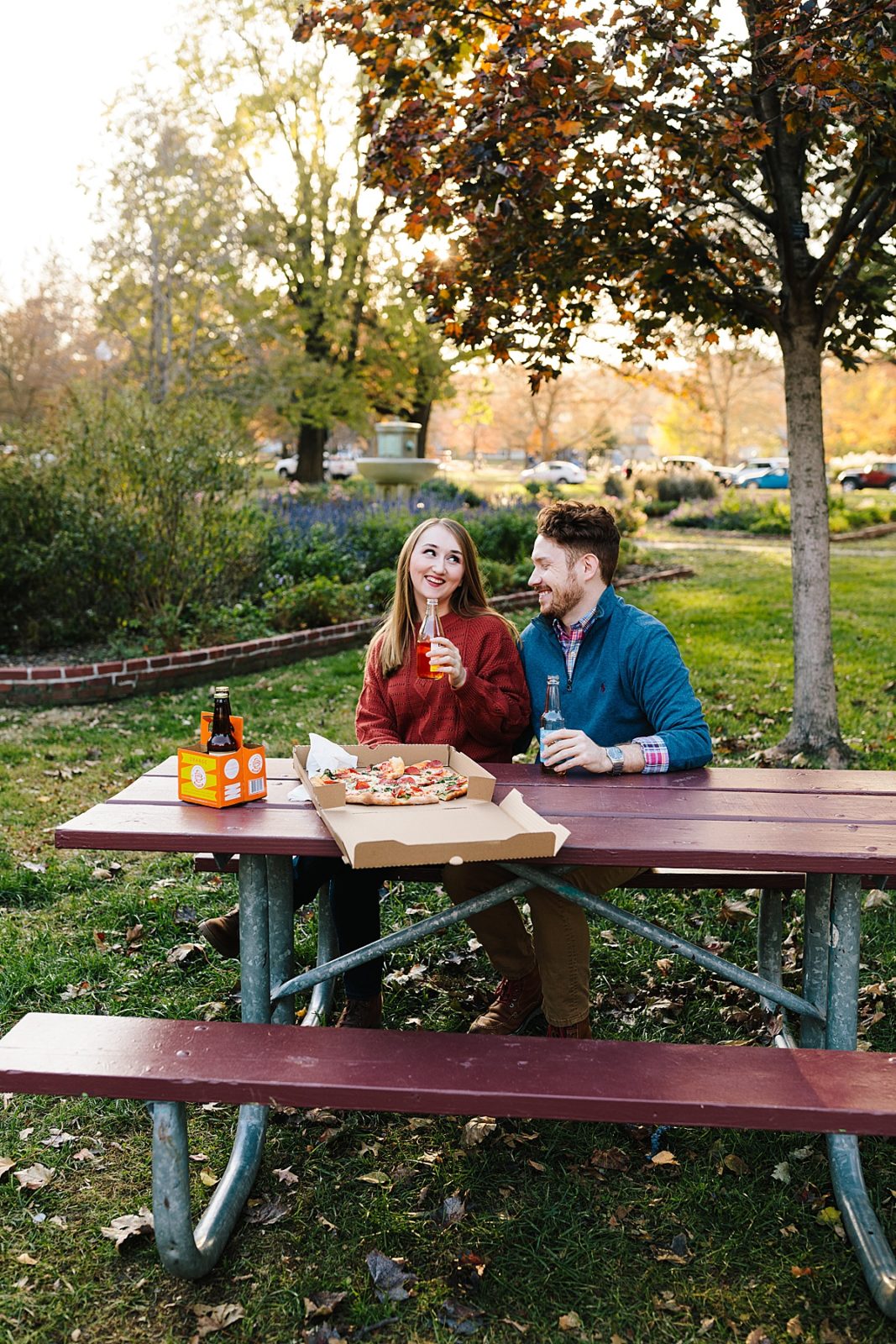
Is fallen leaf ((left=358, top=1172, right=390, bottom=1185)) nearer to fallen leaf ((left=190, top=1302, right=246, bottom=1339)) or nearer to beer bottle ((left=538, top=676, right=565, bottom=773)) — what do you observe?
fallen leaf ((left=190, top=1302, right=246, bottom=1339))

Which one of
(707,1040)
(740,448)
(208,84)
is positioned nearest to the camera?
(707,1040)

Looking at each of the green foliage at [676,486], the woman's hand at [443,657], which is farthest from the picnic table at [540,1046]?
the green foliage at [676,486]

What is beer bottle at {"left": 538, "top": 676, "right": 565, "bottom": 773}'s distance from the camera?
9.95 feet

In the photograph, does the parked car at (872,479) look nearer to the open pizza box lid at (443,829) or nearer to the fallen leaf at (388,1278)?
the open pizza box lid at (443,829)

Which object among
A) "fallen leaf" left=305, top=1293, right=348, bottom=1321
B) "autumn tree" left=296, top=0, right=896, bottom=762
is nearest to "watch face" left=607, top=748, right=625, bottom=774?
"fallen leaf" left=305, top=1293, right=348, bottom=1321

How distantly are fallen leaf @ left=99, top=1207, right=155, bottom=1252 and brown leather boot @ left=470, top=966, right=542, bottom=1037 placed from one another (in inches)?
41.6

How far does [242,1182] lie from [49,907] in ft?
6.24

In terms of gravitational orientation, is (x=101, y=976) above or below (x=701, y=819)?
below

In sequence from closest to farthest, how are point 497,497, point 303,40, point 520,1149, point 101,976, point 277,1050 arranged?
point 277,1050 < point 520,1149 < point 101,976 < point 303,40 < point 497,497

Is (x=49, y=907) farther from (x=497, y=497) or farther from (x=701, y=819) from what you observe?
(x=497, y=497)

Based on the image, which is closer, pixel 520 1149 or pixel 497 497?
pixel 520 1149

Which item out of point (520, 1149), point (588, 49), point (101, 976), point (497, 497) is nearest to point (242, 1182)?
point (520, 1149)

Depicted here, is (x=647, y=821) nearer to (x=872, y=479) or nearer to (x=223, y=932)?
(x=223, y=932)

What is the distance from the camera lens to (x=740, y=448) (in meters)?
72.3
